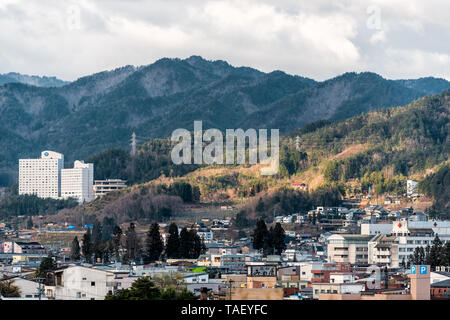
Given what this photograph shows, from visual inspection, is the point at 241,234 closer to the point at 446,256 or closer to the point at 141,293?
the point at 446,256

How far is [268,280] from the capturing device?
73.4 m

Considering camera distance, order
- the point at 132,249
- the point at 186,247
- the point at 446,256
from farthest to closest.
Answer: the point at 132,249, the point at 186,247, the point at 446,256

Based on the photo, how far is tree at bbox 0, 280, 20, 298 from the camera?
64.5m

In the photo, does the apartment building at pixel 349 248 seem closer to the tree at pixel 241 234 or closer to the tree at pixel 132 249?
the tree at pixel 132 249

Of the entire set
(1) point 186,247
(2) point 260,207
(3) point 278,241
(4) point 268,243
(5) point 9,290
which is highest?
(2) point 260,207

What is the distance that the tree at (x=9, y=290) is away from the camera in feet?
212

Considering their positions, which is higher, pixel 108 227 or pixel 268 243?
pixel 108 227

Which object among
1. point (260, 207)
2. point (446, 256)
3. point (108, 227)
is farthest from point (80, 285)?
point (260, 207)

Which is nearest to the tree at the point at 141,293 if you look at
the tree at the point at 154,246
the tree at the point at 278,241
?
the tree at the point at 154,246

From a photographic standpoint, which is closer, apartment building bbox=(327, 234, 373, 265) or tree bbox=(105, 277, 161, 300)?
tree bbox=(105, 277, 161, 300)

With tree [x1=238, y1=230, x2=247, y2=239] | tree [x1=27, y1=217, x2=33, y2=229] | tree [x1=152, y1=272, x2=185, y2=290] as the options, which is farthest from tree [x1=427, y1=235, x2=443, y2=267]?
tree [x1=27, y1=217, x2=33, y2=229]

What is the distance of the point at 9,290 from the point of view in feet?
219

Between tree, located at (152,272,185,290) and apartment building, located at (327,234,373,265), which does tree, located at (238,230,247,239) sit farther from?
tree, located at (152,272,185,290)
